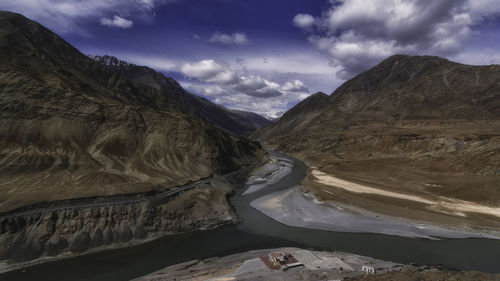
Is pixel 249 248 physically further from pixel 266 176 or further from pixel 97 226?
pixel 266 176

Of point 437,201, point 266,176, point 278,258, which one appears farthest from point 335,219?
point 266,176

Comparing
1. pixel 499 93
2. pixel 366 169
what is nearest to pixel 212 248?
pixel 366 169

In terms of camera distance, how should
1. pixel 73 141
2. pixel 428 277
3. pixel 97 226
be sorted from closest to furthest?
pixel 428 277
pixel 97 226
pixel 73 141

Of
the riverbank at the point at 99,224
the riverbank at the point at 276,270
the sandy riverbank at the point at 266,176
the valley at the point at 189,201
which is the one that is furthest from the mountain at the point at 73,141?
the riverbank at the point at 276,270

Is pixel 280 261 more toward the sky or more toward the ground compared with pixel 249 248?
more toward the sky

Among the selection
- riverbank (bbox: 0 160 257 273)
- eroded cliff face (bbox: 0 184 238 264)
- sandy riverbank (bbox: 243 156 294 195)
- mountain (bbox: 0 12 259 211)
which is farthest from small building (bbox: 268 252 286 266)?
sandy riverbank (bbox: 243 156 294 195)

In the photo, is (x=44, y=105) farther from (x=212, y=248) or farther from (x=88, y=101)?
(x=212, y=248)
